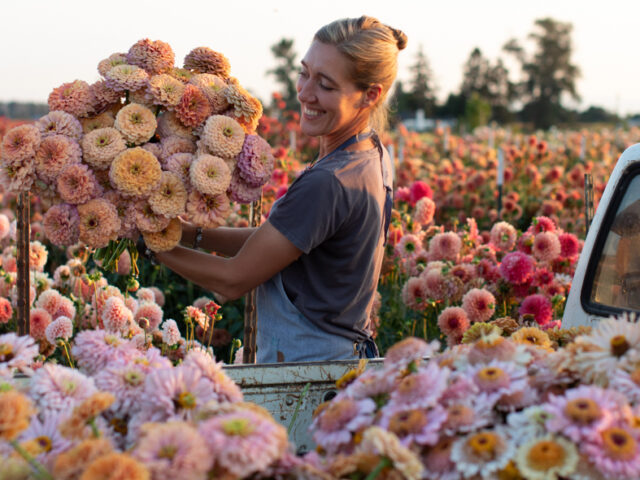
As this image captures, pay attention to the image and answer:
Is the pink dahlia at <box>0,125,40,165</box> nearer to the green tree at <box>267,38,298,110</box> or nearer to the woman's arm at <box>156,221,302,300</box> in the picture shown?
the woman's arm at <box>156,221,302,300</box>

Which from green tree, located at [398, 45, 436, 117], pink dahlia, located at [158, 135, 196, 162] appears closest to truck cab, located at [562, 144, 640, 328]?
pink dahlia, located at [158, 135, 196, 162]

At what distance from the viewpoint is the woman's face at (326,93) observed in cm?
201

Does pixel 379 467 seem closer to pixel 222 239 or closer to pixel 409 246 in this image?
pixel 222 239

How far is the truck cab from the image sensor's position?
193 cm

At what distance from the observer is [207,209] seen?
1.95 metres

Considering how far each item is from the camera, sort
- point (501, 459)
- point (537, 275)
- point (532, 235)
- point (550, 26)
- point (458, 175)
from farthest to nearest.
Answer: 1. point (550, 26)
2. point (458, 175)
3. point (532, 235)
4. point (537, 275)
5. point (501, 459)

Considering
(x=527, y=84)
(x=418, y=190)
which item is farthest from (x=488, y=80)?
(x=418, y=190)

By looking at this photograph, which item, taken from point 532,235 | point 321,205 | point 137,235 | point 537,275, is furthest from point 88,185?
point 532,235

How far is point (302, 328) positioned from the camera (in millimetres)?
2049

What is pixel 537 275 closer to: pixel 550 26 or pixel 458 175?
pixel 458 175

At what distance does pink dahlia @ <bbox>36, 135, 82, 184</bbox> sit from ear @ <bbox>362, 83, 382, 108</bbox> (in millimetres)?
793

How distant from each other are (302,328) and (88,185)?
683 mm

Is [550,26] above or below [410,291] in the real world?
above

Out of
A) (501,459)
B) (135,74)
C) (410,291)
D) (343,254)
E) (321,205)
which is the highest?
(135,74)
